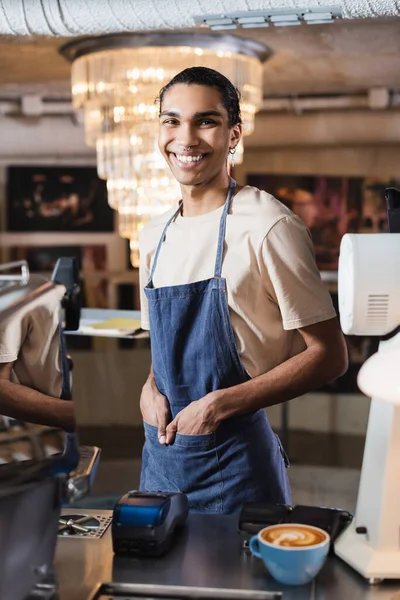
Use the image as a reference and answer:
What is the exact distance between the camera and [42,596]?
4.40 feet

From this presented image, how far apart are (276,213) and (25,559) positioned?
1028 millimetres

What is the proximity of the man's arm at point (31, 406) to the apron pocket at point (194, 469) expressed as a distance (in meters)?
0.71

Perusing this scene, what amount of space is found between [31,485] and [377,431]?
58cm

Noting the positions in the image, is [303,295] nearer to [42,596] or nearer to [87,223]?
[42,596]

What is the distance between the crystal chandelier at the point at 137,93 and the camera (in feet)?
14.3

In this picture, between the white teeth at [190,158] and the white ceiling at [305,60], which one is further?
the white ceiling at [305,60]

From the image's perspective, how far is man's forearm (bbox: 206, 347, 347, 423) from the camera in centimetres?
201

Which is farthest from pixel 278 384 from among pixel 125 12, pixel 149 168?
pixel 149 168

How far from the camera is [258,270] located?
2.05 m

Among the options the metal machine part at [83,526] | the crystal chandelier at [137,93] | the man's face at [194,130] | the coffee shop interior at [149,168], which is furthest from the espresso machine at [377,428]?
the crystal chandelier at [137,93]

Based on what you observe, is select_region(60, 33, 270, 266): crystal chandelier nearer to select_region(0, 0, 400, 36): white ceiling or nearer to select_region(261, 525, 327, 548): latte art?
select_region(0, 0, 400, 36): white ceiling

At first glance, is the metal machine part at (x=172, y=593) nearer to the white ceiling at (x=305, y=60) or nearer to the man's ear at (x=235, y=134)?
the man's ear at (x=235, y=134)

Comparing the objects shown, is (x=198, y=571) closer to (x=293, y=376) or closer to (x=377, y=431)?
(x=377, y=431)

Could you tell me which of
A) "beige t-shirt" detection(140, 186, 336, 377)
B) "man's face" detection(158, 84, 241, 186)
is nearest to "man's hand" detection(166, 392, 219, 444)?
"beige t-shirt" detection(140, 186, 336, 377)
